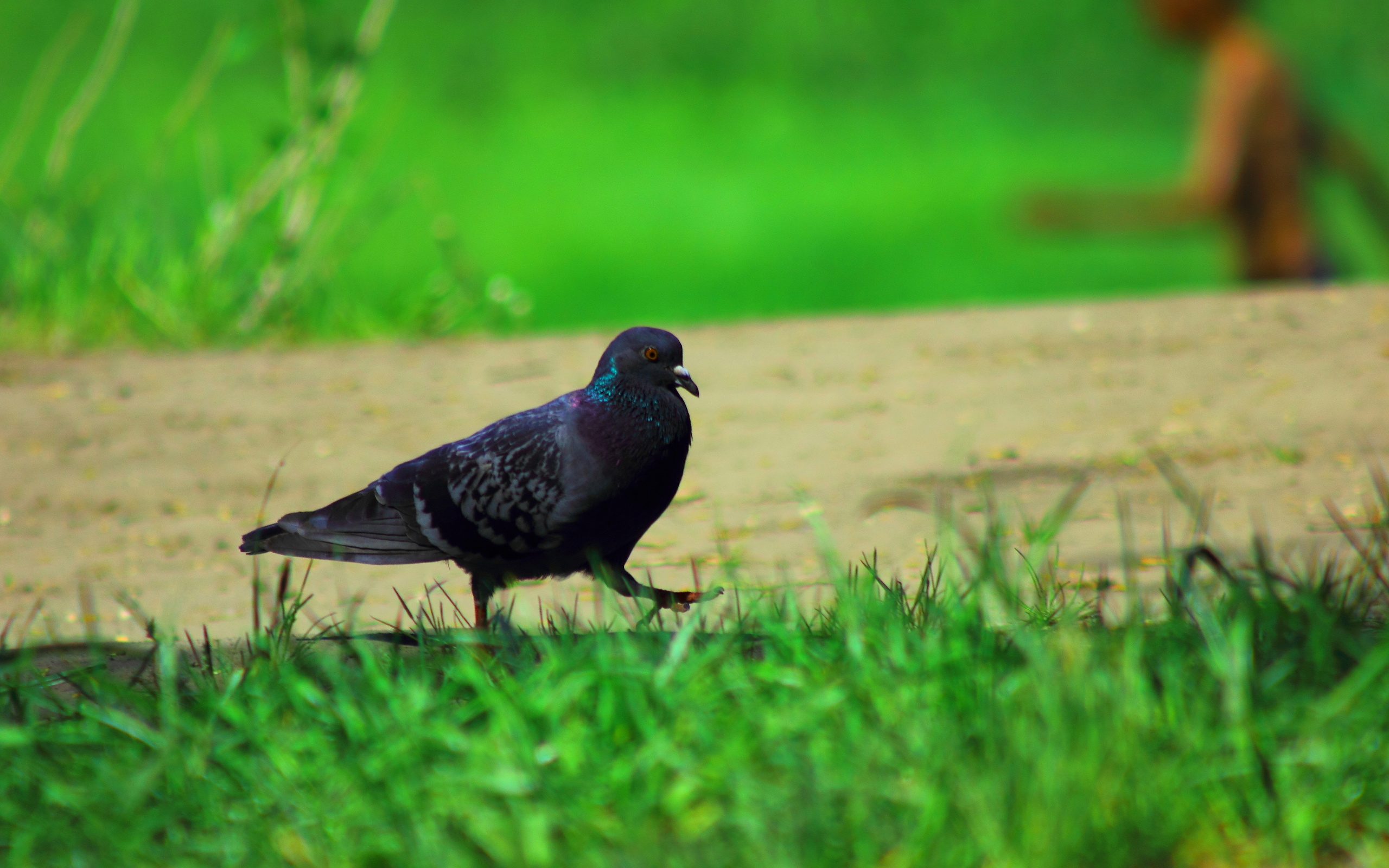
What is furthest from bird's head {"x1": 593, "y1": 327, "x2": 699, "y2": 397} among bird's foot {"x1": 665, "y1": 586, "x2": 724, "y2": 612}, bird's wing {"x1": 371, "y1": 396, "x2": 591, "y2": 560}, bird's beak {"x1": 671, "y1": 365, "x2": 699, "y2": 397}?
bird's foot {"x1": 665, "y1": 586, "x2": 724, "y2": 612}

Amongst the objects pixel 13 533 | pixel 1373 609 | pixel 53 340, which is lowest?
pixel 1373 609

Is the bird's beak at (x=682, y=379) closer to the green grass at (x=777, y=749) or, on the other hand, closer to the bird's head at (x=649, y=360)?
the bird's head at (x=649, y=360)

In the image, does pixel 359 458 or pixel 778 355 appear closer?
pixel 359 458

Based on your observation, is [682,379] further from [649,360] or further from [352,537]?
[352,537]

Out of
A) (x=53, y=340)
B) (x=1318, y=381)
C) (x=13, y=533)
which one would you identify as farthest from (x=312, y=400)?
(x=1318, y=381)

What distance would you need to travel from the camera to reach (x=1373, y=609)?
8.75 ft

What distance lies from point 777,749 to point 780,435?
3.02 m

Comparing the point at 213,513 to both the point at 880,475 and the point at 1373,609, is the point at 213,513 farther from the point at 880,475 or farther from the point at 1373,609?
the point at 1373,609

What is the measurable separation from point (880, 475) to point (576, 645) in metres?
2.21

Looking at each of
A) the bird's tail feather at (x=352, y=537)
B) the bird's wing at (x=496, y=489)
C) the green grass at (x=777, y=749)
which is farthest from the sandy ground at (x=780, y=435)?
the green grass at (x=777, y=749)

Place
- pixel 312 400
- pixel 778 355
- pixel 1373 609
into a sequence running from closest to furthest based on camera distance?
1. pixel 1373 609
2. pixel 312 400
3. pixel 778 355

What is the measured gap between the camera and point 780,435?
4.95m

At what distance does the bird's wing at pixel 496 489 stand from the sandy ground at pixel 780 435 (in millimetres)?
538

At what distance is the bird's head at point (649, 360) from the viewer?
275 centimetres
